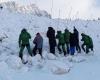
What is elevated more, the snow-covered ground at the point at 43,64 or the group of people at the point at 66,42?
the group of people at the point at 66,42

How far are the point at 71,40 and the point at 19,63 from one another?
417cm

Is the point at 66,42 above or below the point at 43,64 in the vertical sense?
above

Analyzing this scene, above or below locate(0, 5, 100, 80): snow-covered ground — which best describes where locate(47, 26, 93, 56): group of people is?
above

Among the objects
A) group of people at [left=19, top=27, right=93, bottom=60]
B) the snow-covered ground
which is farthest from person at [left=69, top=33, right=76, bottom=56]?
the snow-covered ground

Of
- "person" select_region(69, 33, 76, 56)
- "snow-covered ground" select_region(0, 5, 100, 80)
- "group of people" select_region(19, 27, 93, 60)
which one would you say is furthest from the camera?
"person" select_region(69, 33, 76, 56)

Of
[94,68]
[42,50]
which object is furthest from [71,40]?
[94,68]

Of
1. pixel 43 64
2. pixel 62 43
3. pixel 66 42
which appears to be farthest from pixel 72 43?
pixel 43 64

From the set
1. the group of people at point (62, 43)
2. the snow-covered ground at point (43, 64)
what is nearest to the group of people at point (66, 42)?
the group of people at point (62, 43)

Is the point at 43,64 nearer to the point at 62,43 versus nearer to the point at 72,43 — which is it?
the point at 62,43

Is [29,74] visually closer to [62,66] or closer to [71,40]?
[62,66]

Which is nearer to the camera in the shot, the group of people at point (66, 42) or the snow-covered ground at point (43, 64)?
the snow-covered ground at point (43, 64)

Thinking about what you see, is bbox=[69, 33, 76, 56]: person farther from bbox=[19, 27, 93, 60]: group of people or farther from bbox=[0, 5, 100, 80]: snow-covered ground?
bbox=[0, 5, 100, 80]: snow-covered ground

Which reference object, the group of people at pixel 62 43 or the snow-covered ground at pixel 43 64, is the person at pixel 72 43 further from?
the snow-covered ground at pixel 43 64

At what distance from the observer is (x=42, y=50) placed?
71.9ft
